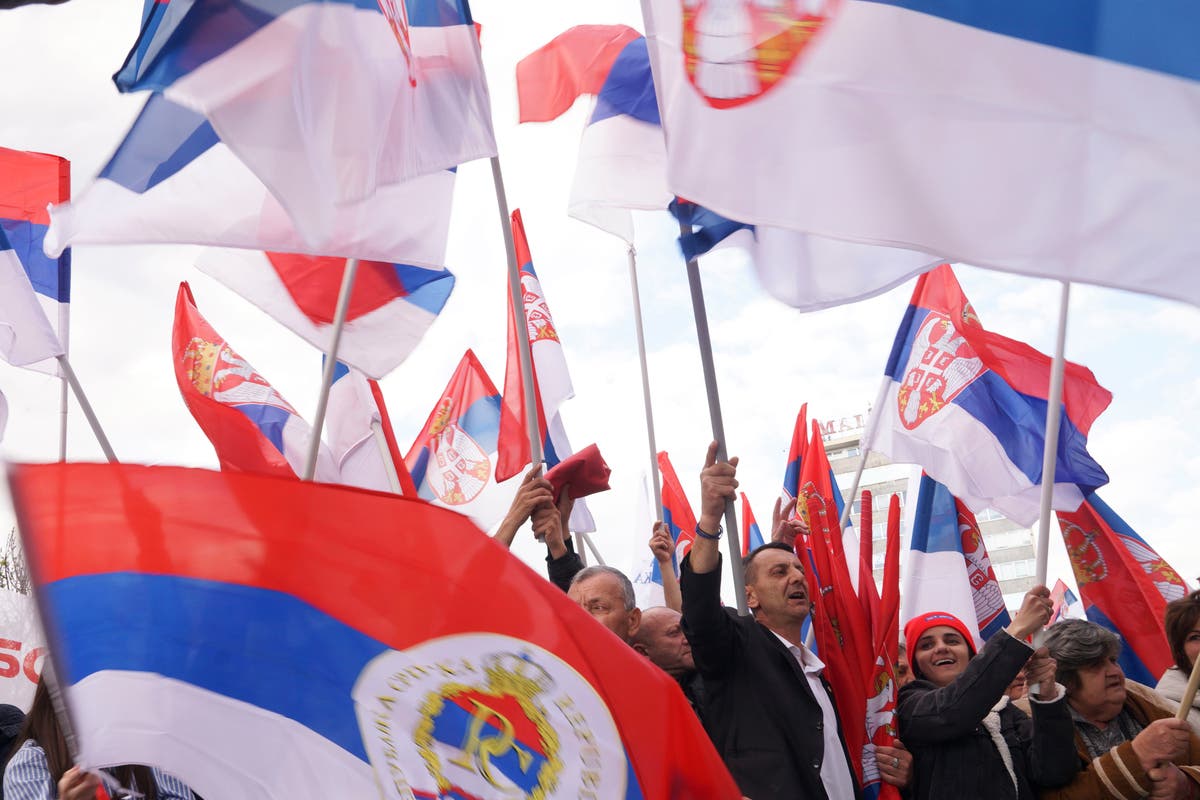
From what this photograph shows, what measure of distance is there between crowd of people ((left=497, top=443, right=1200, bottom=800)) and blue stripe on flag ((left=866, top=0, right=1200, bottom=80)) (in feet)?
4.79

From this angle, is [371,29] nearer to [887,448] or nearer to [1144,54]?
[1144,54]

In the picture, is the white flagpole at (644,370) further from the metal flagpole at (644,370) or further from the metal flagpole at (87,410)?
the metal flagpole at (87,410)

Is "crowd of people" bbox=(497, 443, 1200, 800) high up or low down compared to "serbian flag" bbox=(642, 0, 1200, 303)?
down

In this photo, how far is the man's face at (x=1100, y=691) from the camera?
4.47m

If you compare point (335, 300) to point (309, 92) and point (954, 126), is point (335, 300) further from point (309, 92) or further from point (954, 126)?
point (954, 126)

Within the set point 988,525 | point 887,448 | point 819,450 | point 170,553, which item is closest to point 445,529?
point 170,553

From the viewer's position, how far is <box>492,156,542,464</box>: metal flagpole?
181 inches

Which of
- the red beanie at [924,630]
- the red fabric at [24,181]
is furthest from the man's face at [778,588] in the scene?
the red fabric at [24,181]

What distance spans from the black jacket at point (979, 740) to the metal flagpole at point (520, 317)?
159 cm

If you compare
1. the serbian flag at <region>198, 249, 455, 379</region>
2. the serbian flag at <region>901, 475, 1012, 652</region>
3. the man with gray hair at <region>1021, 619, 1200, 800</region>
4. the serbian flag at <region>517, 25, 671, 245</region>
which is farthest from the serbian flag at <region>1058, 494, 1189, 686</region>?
the serbian flag at <region>198, 249, 455, 379</region>

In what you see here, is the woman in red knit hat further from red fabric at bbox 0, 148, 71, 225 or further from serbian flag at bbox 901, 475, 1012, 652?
red fabric at bbox 0, 148, 71, 225

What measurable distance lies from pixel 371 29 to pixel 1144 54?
226 centimetres

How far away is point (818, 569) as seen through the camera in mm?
4438

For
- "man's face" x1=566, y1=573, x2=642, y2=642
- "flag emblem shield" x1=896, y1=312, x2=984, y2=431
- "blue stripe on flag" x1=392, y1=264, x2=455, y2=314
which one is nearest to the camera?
"man's face" x1=566, y1=573, x2=642, y2=642
